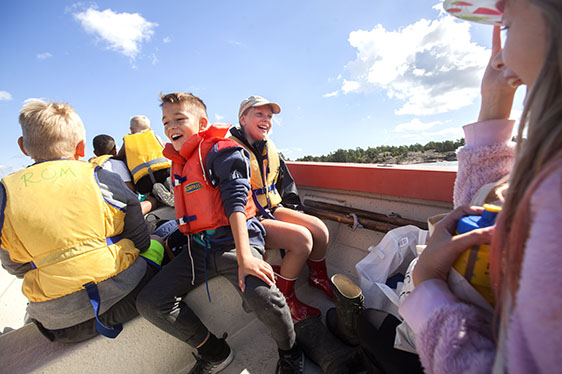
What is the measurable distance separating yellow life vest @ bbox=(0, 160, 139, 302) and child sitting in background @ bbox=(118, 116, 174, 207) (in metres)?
1.37

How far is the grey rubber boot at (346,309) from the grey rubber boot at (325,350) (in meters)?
0.05

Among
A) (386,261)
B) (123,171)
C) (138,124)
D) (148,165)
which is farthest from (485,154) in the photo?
(138,124)

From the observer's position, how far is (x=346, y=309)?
1306mm

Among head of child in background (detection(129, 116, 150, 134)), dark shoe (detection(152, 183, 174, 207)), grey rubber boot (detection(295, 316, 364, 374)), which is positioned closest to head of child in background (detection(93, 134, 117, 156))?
head of child in background (detection(129, 116, 150, 134))

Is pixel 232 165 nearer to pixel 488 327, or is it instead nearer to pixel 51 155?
pixel 51 155

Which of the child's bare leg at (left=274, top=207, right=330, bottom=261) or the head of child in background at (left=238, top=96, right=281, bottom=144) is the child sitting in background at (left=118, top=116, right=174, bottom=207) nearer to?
the head of child in background at (left=238, top=96, right=281, bottom=144)

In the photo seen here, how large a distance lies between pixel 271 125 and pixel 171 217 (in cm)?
139

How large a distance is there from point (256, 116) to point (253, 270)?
1.30m

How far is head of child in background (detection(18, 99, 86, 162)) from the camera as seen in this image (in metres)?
1.31

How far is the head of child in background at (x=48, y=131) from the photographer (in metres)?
1.31

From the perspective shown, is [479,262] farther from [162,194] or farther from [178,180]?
[162,194]

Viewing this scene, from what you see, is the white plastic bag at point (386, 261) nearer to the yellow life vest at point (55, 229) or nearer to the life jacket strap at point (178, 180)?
the life jacket strap at point (178, 180)

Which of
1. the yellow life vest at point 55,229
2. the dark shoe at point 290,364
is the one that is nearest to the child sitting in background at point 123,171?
the yellow life vest at point 55,229

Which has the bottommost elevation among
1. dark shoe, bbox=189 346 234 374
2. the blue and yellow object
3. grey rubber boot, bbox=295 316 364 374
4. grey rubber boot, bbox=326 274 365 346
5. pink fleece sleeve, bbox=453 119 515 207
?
dark shoe, bbox=189 346 234 374
